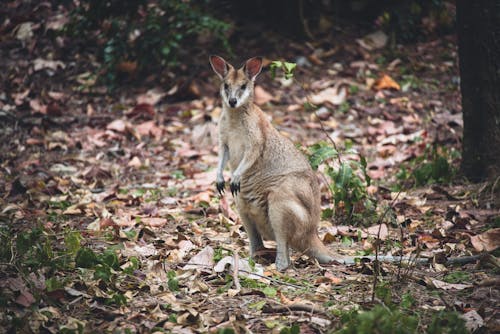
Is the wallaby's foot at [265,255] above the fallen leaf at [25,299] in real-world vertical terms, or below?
below

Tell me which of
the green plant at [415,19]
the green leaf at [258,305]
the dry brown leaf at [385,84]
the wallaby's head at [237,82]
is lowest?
the green leaf at [258,305]

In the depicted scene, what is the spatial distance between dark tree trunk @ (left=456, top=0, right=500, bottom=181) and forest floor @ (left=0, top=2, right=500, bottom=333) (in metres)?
0.31

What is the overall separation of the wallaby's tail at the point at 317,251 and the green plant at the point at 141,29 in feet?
15.6

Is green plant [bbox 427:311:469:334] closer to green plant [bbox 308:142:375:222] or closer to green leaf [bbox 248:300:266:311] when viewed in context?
green leaf [bbox 248:300:266:311]

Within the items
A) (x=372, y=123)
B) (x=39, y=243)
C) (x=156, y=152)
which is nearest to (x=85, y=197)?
(x=156, y=152)

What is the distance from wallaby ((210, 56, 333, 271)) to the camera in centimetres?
478

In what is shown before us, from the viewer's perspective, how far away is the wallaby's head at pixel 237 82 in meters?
5.19

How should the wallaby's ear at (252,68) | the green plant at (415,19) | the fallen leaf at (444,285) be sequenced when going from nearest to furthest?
1. the fallen leaf at (444,285)
2. the wallaby's ear at (252,68)
3. the green plant at (415,19)

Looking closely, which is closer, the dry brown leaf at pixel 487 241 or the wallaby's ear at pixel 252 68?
the dry brown leaf at pixel 487 241

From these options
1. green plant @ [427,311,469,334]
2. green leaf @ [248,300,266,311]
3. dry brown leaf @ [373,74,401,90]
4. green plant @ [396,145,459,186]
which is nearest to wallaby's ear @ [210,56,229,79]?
green leaf @ [248,300,266,311]

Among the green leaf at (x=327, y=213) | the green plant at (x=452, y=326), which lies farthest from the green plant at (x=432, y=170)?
the green plant at (x=452, y=326)

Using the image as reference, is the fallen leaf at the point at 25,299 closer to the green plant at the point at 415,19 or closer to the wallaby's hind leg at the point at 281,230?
the wallaby's hind leg at the point at 281,230

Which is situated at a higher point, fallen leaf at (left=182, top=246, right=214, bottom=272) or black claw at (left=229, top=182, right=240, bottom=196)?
black claw at (left=229, top=182, right=240, bottom=196)

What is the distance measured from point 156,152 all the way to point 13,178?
186 centimetres
